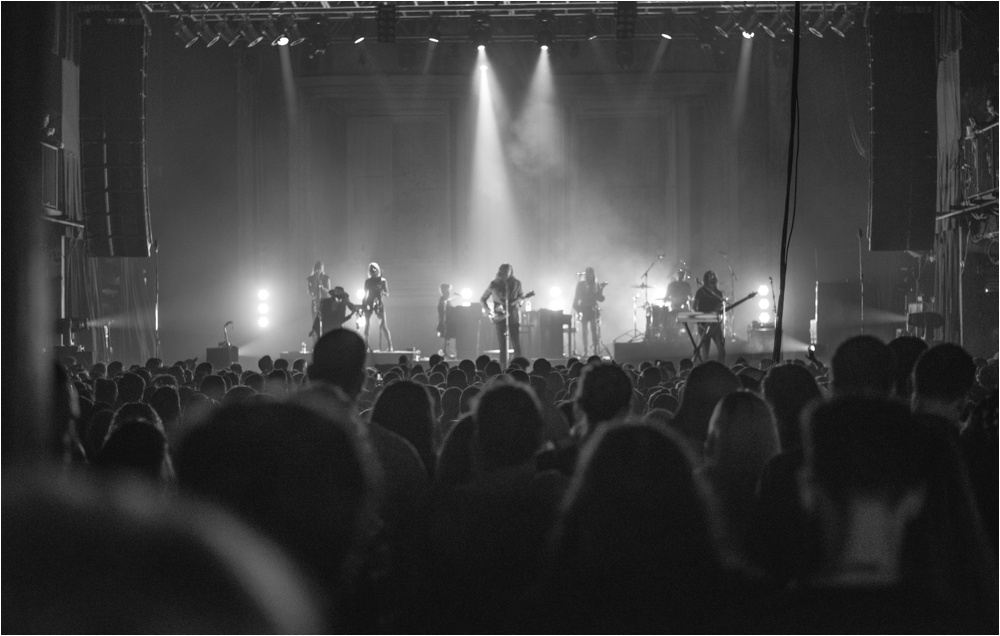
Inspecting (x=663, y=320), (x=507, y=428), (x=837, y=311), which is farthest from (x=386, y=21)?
(x=507, y=428)

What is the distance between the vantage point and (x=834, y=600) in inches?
101

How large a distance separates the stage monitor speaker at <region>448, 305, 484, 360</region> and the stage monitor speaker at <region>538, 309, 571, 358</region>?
4.58 feet

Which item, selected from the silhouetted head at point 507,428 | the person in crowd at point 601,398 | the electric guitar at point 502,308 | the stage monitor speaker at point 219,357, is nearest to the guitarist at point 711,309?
the electric guitar at point 502,308

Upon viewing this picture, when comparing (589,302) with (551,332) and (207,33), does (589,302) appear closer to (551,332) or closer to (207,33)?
(551,332)

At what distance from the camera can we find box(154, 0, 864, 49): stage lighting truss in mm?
15984

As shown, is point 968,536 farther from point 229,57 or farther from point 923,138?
point 229,57

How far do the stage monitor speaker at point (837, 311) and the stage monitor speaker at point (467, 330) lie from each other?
21.8 ft

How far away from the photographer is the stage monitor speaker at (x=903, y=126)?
12375 mm

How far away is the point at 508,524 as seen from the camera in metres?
2.70

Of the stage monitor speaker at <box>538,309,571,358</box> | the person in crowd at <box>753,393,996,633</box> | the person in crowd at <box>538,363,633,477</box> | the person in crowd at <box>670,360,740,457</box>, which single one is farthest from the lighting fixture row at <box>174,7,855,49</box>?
the person in crowd at <box>753,393,996,633</box>

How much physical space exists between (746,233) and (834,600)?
779 inches

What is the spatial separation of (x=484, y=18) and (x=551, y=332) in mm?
6031

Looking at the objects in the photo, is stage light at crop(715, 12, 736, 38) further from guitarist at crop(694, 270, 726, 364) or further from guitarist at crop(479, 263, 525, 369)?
guitarist at crop(479, 263, 525, 369)

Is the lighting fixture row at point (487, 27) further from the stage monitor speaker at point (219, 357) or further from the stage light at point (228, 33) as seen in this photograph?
the stage monitor speaker at point (219, 357)
